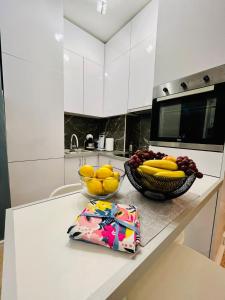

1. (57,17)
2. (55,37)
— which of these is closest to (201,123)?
(55,37)

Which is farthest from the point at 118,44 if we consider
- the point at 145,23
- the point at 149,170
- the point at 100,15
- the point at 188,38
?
the point at 149,170

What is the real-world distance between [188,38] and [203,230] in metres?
1.42

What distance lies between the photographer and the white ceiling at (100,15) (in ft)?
5.24

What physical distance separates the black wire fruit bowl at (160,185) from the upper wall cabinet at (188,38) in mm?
928

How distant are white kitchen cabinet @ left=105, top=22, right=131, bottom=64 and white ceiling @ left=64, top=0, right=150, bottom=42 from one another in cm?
7

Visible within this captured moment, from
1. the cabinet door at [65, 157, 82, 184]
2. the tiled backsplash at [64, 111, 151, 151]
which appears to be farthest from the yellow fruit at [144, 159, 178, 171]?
the tiled backsplash at [64, 111, 151, 151]

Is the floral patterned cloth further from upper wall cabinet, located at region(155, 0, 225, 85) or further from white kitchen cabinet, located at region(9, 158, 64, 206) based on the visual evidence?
white kitchen cabinet, located at region(9, 158, 64, 206)

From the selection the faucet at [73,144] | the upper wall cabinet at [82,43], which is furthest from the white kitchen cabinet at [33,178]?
the upper wall cabinet at [82,43]

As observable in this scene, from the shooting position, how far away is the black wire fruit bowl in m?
0.49

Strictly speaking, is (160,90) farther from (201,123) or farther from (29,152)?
(29,152)

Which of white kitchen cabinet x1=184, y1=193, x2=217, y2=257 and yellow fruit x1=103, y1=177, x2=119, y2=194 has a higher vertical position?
yellow fruit x1=103, y1=177, x2=119, y2=194

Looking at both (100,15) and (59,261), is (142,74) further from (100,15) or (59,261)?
(59,261)

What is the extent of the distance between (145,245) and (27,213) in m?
0.38

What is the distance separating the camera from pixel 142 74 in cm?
169
